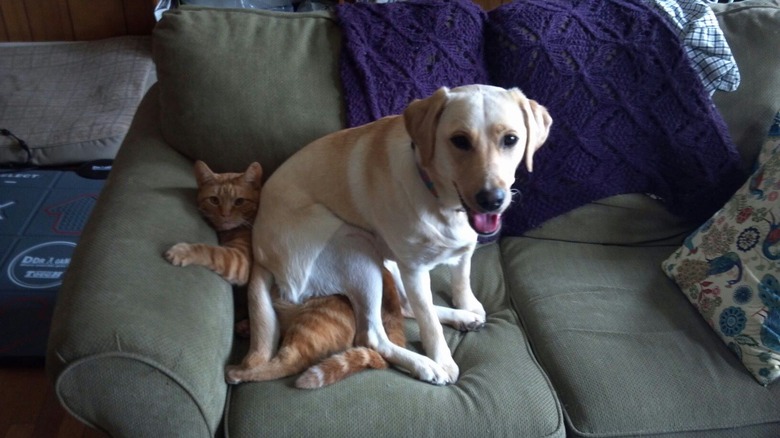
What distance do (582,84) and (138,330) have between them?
1.31 meters

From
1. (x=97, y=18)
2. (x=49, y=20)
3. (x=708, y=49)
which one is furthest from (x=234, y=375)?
(x=49, y=20)

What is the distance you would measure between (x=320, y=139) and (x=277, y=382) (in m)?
0.62

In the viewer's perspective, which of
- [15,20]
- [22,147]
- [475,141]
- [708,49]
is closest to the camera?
[475,141]

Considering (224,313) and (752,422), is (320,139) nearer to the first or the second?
(224,313)

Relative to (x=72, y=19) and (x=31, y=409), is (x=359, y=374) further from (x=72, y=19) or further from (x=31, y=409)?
(x=72, y=19)

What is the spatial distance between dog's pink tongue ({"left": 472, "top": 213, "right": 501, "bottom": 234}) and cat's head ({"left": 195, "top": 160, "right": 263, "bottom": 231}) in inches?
24.5

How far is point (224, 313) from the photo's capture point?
133cm

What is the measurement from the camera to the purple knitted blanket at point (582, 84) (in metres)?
1.68

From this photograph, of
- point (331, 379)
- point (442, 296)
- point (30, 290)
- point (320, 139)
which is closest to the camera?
point (331, 379)

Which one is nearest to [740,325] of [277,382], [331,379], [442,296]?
[442,296]

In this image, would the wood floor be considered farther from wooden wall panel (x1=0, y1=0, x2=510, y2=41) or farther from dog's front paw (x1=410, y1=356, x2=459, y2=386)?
wooden wall panel (x1=0, y1=0, x2=510, y2=41)

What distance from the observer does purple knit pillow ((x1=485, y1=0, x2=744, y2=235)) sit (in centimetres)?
171

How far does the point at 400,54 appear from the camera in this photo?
5.45 ft

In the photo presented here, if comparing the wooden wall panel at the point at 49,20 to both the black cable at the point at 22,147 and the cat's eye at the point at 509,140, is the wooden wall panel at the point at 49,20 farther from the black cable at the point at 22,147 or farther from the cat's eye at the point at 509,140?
the cat's eye at the point at 509,140
